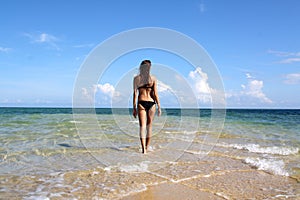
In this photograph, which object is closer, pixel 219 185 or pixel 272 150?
pixel 219 185

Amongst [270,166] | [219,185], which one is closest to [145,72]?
[219,185]

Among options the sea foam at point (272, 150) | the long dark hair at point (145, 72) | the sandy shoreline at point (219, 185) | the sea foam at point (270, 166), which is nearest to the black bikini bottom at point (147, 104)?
the long dark hair at point (145, 72)

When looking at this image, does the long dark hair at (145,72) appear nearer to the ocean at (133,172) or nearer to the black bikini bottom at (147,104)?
the black bikini bottom at (147,104)

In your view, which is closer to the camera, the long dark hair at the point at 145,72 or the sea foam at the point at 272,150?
the long dark hair at the point at 145,72

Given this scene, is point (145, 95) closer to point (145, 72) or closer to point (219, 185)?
point (145, 72)

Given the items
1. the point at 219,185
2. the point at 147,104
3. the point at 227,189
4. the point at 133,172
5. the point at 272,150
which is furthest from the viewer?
the point at 272,150

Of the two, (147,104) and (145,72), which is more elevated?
(145,72)

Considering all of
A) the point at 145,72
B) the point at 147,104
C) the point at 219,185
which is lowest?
the point at 219,185

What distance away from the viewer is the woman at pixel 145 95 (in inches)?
269

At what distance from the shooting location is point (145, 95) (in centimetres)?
698

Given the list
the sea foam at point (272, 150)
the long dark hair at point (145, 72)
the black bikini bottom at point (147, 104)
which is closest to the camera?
the long dark hair at point (145, 72)

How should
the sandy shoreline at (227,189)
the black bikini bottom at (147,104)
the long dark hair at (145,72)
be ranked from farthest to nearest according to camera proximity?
the black bikini bottom at (147,104), the long dark hair at (145,72), the sandy shoreline at (227,189)

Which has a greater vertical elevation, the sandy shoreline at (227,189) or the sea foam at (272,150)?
the sea foam at (272,150)

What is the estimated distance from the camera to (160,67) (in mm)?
8445
